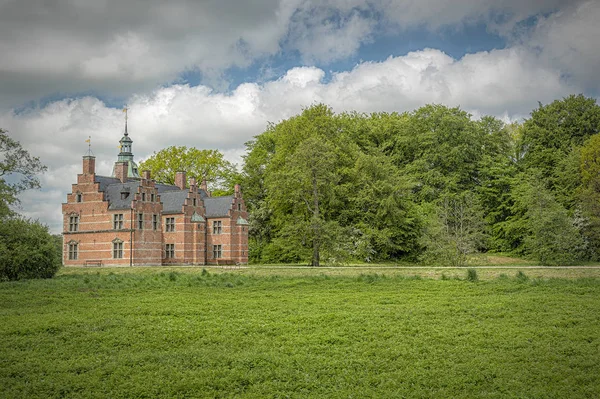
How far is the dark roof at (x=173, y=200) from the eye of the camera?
181 ft

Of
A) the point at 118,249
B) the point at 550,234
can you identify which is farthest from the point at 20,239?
the point at 550,234

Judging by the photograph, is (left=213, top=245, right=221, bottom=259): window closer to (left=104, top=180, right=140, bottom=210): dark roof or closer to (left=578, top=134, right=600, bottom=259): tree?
(left=104, top=180, right=140, bottom=210): dark roof

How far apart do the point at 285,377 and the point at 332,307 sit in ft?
25.1

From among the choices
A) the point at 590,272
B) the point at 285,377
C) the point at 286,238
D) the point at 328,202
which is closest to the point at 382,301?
the point at 285,377

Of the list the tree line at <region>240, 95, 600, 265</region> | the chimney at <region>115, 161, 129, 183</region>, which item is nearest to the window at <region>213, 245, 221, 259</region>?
the tree line at <region>240, 95, 600, 265</region>

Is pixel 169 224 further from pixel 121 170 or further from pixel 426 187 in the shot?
pixel 426 187

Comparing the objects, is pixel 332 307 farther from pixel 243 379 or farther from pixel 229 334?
pixel 243 379

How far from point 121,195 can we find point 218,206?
9244mm

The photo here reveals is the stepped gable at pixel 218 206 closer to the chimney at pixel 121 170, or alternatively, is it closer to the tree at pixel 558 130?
the chimney at pixel 121 170

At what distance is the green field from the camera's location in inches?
430

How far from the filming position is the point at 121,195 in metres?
53.5

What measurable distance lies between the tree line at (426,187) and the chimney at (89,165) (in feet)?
55.1

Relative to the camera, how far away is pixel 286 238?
49438mm

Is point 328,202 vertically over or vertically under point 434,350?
over
